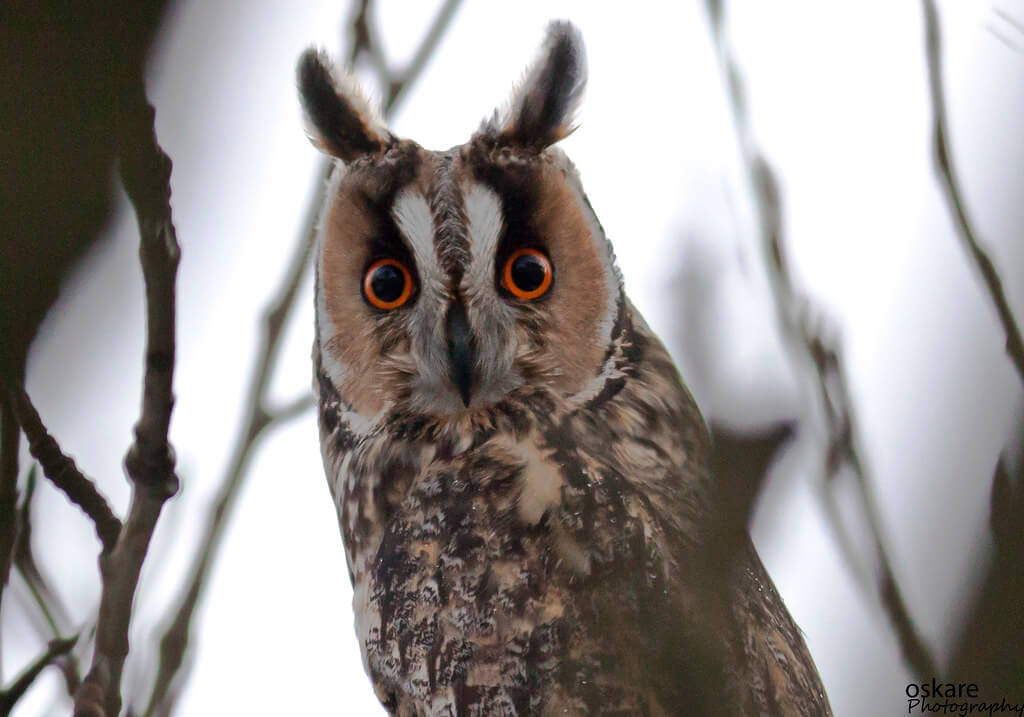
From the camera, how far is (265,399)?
2250 millimetres

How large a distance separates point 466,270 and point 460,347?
17 cm

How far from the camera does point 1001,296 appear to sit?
1243 millimetres

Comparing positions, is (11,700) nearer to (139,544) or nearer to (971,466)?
(139,544)

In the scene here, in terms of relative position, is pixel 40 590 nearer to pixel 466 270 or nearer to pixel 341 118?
pixel 466 270

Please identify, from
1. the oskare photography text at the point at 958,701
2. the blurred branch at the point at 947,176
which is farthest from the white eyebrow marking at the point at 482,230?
the oskare photography text at the point at 958,701

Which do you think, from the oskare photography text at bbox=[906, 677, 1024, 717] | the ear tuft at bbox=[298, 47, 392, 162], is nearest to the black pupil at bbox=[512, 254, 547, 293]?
the ear tuft at bbox=[298, 47, 392, 162]

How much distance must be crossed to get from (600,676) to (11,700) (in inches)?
37.0

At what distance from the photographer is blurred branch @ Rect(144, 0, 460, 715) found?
1.99 meters

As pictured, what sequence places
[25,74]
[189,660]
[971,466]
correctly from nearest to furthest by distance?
[971,466] → [25,74] → [189,660]

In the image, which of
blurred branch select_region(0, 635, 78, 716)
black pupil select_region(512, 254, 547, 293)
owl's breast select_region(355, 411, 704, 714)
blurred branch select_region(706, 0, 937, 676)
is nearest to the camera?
blurred branch select_region(706, 0, 937, 676)

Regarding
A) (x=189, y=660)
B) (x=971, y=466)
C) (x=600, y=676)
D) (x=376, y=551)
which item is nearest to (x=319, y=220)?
(x=376, y=551)

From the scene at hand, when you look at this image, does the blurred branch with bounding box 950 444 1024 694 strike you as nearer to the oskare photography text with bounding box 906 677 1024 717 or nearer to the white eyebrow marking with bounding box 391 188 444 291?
the oskare photography text with bounding box 906 677 1024 717

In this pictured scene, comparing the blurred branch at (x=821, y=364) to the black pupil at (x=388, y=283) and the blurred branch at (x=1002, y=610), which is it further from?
the black pupil at (x=388, y=283)

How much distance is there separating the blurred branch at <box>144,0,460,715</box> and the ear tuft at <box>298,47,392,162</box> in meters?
0.05
